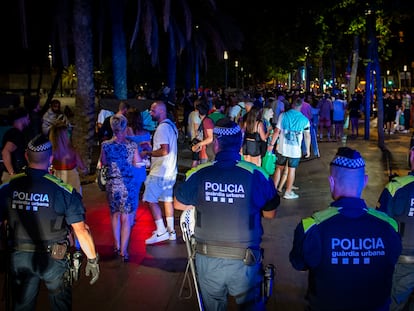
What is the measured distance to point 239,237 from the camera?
396cm

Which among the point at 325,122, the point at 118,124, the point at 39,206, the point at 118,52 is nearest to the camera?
the point at 39,206

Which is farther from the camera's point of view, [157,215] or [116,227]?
[157,215]

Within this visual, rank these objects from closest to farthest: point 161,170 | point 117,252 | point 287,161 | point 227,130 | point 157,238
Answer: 1. point 227,130
2. point 117,252
3. point 161,170
4. point 157,238
5. point 287,161

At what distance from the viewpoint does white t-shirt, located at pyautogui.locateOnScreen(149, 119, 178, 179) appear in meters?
7.28

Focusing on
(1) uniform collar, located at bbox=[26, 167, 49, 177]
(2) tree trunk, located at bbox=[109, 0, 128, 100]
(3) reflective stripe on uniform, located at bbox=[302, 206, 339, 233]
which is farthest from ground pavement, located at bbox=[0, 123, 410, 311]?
(2) tree trunk, located at bbox=[109, 0, 128, 100]

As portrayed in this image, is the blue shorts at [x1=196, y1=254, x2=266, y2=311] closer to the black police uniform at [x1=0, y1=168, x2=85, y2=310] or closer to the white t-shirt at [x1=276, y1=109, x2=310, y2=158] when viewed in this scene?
the black police uniform at [x1=0, y1=168, x2=85, y2=310]

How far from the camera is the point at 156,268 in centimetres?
664

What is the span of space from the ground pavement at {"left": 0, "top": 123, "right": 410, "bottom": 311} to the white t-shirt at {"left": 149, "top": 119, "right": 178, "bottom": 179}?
98 cm

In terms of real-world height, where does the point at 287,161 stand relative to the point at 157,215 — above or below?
above

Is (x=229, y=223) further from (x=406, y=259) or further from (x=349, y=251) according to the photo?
(x=406, y=259)

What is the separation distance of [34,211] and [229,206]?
142 cm

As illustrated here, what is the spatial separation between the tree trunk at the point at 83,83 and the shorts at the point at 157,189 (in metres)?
6.02

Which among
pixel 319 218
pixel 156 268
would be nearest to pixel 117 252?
pixel 156 268

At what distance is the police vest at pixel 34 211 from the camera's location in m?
4.05
